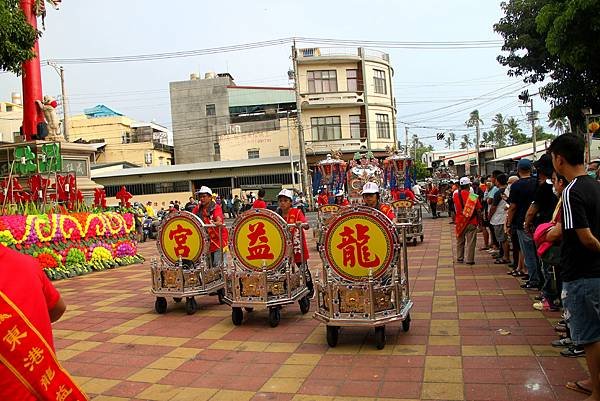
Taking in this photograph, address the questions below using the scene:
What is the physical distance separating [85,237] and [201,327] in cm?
→ 657

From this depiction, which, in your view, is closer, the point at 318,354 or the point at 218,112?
the point at 318,354

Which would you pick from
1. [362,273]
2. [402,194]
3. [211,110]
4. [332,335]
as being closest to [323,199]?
[402,194]

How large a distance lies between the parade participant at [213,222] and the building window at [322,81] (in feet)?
91.3

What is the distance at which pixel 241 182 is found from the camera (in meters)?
33.2

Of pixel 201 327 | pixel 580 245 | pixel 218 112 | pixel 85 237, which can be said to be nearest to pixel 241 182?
pixel 218 112

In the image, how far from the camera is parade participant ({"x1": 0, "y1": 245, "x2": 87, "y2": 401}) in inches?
69.1

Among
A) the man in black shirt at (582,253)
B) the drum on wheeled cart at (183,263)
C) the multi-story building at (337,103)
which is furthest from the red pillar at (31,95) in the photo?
Answer: the multi-story building at (337,103)

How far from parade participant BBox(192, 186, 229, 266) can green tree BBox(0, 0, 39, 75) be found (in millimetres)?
5808

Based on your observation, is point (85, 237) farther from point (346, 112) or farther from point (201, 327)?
point (346, 112)

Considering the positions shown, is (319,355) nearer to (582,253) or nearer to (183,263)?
(582,253)

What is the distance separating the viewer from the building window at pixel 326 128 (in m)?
34.5

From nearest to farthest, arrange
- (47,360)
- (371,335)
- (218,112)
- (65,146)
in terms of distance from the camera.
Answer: (47,360) → (371,335) → (65,146) → (218,112)

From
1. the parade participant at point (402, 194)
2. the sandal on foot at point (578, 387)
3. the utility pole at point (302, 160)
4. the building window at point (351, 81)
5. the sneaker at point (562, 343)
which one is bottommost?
the sandal on foot at point (578, 387)

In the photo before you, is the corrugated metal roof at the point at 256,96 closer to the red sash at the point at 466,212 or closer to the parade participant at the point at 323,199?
Answer: the parade participant at the point at 323,199
